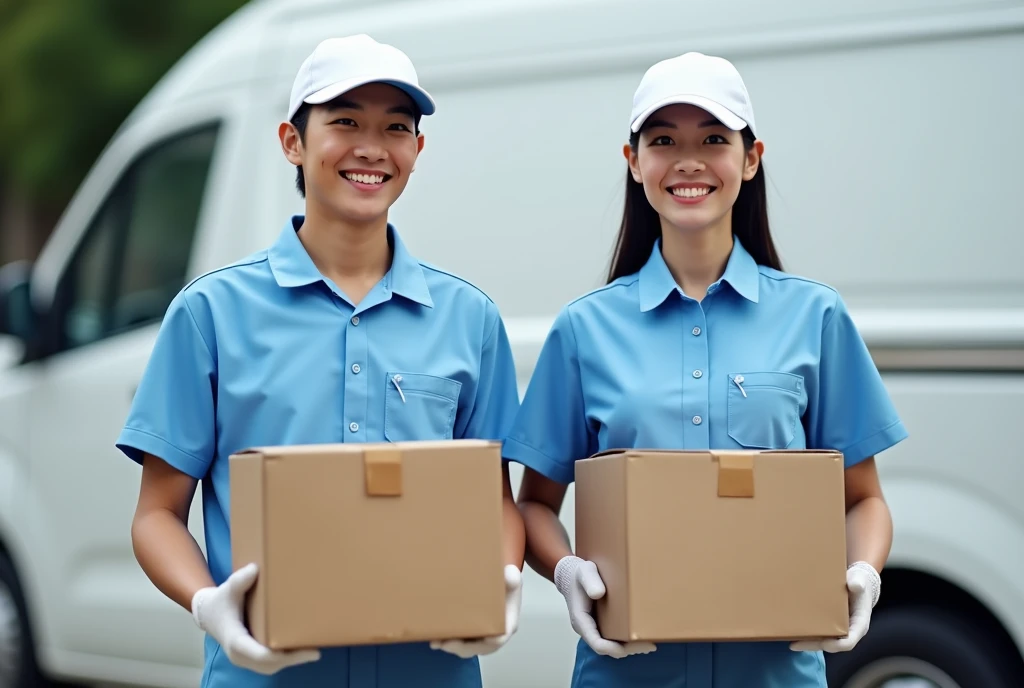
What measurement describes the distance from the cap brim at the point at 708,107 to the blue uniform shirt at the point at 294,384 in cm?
52

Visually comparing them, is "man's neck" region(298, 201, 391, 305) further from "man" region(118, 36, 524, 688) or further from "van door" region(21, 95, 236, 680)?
"van door" region(21, 95, 236, 680)

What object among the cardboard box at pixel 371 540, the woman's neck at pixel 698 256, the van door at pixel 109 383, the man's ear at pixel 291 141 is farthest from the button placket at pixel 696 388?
the van door at pixel 109 383

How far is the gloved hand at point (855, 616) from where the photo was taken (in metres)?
2.24

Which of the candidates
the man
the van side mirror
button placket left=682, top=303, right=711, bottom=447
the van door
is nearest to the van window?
the van door

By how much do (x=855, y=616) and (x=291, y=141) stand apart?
49.1 inches

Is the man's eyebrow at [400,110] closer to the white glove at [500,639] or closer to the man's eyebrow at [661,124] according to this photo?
the man's eyebrow at [661,124]

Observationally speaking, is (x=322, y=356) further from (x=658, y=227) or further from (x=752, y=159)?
(x=752, y=159)

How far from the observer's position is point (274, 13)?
4.72 metres

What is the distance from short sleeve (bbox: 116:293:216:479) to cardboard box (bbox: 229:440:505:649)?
0.20m

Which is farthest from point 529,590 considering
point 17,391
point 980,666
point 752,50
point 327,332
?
point 17,391

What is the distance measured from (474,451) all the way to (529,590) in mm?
2029

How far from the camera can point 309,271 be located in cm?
243

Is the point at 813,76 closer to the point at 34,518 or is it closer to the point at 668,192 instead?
the point at 668,192

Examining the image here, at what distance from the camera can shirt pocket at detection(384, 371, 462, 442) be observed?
237 centimetres
